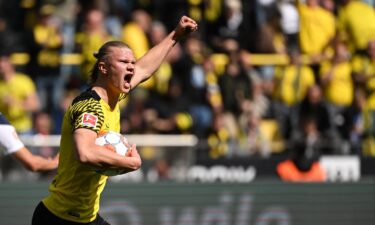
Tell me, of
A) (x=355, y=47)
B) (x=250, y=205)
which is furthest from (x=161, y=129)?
(x=355, y=47)

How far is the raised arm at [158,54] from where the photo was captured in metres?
6.76

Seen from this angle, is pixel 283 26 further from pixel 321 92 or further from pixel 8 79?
pixel 8 79

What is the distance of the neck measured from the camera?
19.3 feet

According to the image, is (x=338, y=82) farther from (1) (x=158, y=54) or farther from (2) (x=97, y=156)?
(2) (x=97, y=156)

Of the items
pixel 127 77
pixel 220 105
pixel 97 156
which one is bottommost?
pixel 220 105

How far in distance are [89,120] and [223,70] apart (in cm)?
700

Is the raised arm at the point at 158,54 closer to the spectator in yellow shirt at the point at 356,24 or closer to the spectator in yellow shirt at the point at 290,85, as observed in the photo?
the spectator in yellow shirt at the point at 290,85

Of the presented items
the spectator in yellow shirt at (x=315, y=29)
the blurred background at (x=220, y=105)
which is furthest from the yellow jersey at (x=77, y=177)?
the spectator in yellow shirt at (x=315, y=29)

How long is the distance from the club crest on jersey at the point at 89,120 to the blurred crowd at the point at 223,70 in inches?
215

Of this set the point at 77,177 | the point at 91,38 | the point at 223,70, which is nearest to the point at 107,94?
the point at 77,177

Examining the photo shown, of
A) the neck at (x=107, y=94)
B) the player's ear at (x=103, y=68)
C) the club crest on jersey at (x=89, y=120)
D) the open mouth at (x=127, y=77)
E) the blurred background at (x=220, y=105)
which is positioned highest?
the player's ear at (x=103, y=68)

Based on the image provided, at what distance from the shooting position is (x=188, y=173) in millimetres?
10898

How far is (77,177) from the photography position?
228 inches

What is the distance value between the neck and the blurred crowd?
16.5 ft
